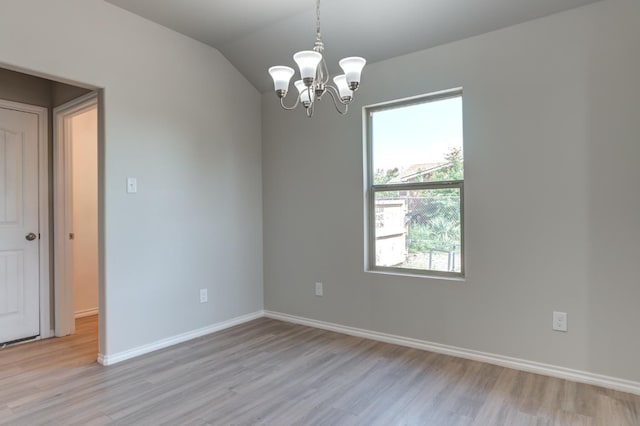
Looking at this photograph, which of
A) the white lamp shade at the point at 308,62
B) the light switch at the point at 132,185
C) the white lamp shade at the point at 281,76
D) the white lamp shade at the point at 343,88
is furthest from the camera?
the light switch at the point at 132,185

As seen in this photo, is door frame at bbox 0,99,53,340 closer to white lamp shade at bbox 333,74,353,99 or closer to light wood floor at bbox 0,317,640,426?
light wood floor at bbox 0,317,640,426

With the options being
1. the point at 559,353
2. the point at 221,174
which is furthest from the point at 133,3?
the point at 559,353

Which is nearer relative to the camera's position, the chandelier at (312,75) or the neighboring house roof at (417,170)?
the chandelier at (312,75)

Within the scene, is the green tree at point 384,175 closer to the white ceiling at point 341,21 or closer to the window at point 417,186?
the window at point 417,186

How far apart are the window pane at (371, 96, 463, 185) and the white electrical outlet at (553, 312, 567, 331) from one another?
3.77ft

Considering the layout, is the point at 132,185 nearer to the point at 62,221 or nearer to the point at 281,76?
the point at 62,221

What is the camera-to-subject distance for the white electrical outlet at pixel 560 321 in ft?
8.29

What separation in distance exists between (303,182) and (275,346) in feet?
5.04

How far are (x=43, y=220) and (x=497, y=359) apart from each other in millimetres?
3966

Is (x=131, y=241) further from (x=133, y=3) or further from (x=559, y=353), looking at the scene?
(x=559, y=353)

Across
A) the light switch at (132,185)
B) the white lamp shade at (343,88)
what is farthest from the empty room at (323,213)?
the white lamp shade at (343,88)

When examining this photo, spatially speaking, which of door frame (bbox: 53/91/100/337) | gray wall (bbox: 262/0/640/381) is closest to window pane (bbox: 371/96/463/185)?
gray wall (bbox: 262/0/640/381)

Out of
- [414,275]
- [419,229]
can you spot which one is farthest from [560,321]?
[419,229]

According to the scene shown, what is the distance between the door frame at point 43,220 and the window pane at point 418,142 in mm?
2971
